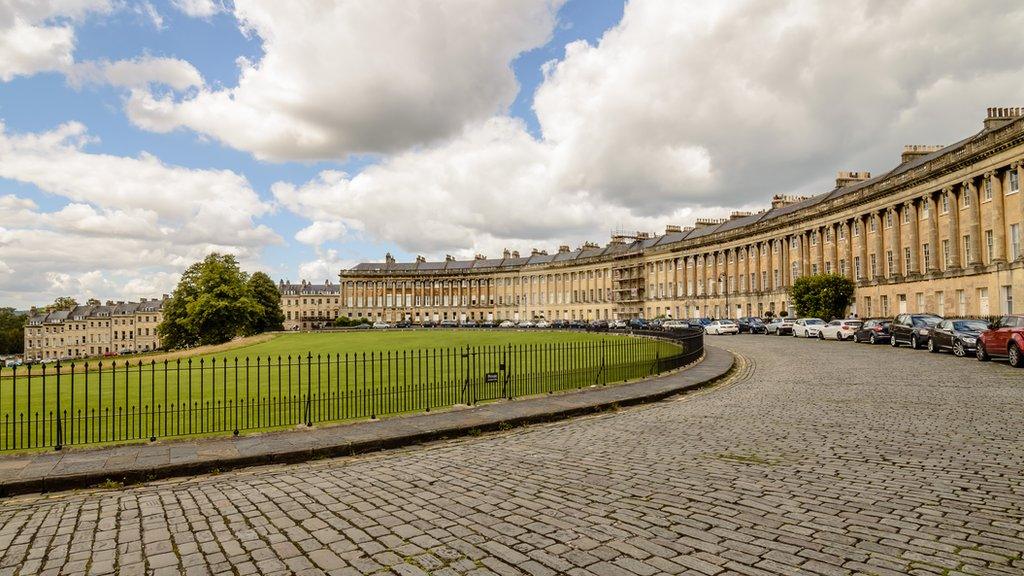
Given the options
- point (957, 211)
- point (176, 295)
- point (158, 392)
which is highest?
point (957, 211)

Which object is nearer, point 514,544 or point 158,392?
point 514,544

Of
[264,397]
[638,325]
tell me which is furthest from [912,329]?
[638,325]

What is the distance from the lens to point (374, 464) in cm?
827

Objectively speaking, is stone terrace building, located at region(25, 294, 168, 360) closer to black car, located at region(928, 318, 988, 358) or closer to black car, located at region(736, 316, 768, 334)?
black car, located at region(736, 316, 768, 334)

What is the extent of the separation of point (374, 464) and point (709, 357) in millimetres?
20249

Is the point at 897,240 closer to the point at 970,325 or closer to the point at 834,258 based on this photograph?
the point at 834,258

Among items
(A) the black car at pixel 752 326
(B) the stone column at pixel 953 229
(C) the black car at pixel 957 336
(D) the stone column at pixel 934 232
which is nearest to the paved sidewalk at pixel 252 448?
(C) the black car at pixel 957 336

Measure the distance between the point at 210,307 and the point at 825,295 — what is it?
63.1m

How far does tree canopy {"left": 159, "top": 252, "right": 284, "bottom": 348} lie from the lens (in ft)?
227

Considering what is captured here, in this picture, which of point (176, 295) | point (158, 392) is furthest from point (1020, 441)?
point (176, 295)

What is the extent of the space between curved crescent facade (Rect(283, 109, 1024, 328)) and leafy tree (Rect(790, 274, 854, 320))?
148 inches

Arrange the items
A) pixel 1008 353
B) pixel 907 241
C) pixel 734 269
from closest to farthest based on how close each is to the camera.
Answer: pixel 1008 353 → pixel 907 241 → pixel 734 269

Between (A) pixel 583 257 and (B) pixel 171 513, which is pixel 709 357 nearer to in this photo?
(B) pixel 171 513

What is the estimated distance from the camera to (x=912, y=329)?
29.0 metres
